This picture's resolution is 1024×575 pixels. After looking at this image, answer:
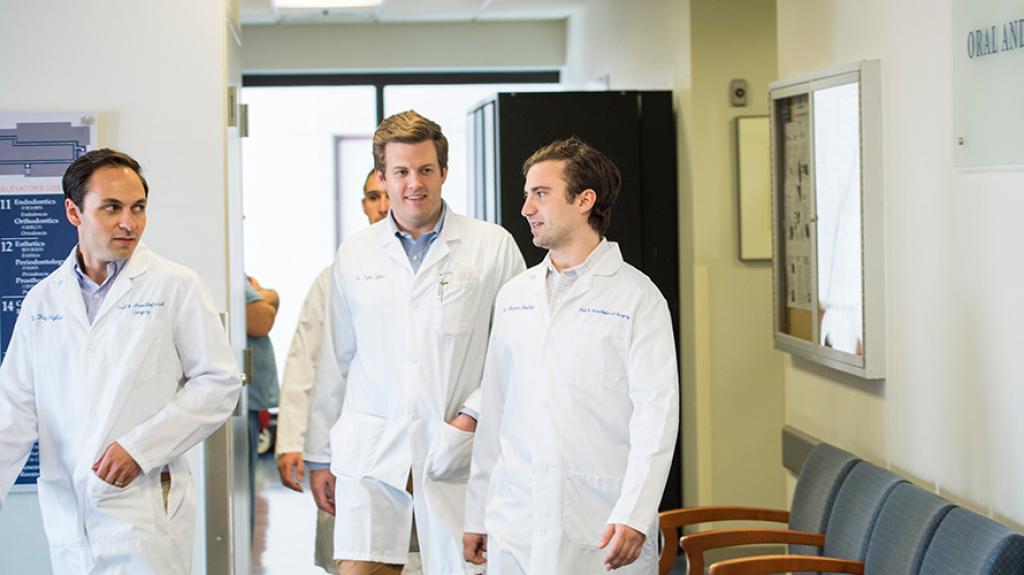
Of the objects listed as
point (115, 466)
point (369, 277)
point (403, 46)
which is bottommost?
point (115, 466)

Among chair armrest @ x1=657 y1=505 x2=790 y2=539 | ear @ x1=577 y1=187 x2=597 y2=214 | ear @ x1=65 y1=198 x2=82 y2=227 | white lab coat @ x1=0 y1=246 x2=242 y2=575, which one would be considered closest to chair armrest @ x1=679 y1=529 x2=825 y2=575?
chair armrest @ x1=657 y1=505 x2=790 y2=539

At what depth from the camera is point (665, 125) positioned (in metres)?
6.19

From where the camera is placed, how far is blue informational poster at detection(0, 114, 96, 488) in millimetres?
3883

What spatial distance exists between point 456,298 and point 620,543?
2.85 feet

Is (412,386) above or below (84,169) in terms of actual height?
below

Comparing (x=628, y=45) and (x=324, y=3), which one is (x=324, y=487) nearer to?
(x=324, y=3)

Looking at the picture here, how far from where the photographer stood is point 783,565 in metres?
3.46

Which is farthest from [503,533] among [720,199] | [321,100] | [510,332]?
[321,100]

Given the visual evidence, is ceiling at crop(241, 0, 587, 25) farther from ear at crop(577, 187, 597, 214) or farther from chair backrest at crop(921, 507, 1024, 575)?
chair backrest at crop(921, 507, 1024, 575)

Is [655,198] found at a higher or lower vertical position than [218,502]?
higher

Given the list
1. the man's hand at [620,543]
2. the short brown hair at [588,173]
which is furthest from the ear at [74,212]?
the man's hand at [620,543]

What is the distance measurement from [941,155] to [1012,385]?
66 cm

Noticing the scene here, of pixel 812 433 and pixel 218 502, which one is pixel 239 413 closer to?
pixel 218 502

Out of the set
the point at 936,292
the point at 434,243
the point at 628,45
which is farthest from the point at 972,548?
the point at 628,45
